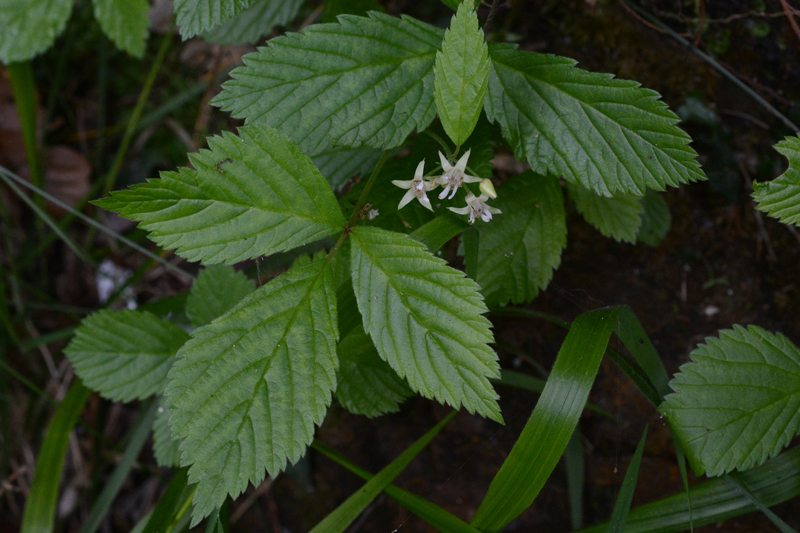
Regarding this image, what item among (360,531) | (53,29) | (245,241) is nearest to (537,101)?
(245,241)

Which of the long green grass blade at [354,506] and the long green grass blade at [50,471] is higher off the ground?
the long green grass blade at [354,506]

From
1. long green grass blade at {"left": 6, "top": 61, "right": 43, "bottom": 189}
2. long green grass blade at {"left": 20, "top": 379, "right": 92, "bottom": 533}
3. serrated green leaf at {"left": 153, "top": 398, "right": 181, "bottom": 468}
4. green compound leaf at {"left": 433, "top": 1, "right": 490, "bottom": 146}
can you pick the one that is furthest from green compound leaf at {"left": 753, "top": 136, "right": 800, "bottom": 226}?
long green grass blade at {"left": 6, "top": 61, "right": 43, "bottom": 189}

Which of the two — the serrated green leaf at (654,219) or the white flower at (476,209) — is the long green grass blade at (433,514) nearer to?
the white flower at (476,209)

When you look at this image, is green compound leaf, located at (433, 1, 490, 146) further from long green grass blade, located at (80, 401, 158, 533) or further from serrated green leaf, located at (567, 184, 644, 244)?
long green grass blade, located at (80, 401, 158, 533)

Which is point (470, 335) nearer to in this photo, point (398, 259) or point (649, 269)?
point (398, 259)

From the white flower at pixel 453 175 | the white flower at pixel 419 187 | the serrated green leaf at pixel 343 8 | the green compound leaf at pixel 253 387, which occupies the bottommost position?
the green compound leaf at pixel 253 387

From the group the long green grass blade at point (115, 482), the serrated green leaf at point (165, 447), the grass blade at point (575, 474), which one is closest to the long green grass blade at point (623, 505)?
the grass blade at point (575, 474)

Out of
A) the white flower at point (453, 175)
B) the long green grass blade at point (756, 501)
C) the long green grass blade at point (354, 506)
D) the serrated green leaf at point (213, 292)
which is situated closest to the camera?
the white flower at point (453, 175)
